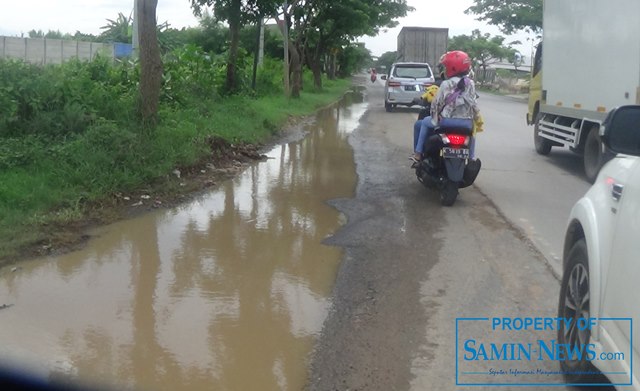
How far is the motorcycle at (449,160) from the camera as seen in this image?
874 cm

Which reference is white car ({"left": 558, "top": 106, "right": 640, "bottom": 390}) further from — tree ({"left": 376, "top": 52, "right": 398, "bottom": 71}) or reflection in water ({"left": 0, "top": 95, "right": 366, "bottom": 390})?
tree ({"left": 376, "top": 52, "right": 398, "bottom": 71})

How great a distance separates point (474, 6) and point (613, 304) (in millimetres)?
46568

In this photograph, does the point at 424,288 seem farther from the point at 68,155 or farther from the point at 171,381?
the point at 68,155

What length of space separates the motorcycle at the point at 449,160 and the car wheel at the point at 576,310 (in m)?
4.65

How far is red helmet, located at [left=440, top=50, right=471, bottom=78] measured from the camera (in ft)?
29.0

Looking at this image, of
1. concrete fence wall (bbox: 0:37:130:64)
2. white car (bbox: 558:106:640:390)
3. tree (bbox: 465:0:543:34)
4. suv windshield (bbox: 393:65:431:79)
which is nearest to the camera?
white car (bbox: 558:106:640:390)

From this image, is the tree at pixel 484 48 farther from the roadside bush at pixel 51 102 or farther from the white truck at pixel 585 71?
the roadside bush at pixel 51 102

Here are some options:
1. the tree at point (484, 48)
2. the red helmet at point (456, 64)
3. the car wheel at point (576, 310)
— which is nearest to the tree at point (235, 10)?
the red helmet at point (456, 64)

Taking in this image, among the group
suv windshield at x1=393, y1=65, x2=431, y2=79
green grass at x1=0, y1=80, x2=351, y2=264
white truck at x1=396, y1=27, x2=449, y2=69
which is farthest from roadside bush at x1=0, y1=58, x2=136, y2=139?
white truck at x1=396, y1=27, x2=449, y2=69

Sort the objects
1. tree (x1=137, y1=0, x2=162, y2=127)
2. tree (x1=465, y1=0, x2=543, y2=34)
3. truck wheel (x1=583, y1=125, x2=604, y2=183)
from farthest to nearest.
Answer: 1. tree (x1=465, y1=0, x2=543, y2=34)
2. truck wheel (x1=583, y1=125, x2=604, y2=183)
3. tree (x1=137, y1=0, x2=162, y2=127)

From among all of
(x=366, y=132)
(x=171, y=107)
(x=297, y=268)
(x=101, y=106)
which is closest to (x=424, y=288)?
(x=297, y=268)

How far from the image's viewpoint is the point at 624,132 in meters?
3.29

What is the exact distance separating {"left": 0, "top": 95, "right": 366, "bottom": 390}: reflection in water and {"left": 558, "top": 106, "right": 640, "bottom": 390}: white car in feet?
5.33

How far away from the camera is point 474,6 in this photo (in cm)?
4703
